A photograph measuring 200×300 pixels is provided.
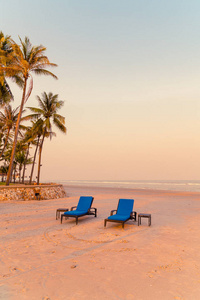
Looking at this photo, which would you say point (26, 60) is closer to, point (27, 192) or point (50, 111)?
point (50, 111)

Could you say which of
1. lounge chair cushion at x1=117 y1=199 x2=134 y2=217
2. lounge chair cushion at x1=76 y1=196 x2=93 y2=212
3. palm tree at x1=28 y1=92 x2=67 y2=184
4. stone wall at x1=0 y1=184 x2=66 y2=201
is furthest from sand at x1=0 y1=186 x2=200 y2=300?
palm tree at x1=28 y1=92 x2=67 y2=184

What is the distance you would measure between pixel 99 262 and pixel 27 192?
495 inches

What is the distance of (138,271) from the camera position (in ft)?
13.0

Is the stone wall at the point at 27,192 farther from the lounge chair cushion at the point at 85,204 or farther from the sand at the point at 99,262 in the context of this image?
the sand at the point at 99,262

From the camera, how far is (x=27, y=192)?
15.6m

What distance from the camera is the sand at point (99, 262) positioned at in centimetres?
324

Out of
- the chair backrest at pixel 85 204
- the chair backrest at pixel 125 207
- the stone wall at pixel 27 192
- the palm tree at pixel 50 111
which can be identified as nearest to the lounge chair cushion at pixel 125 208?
the chair backrest at pixel 125 207

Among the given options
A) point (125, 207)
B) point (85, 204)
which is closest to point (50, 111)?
point (85, 204)

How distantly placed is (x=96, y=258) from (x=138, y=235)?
2364mm

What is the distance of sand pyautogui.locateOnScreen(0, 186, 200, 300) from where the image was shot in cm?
324

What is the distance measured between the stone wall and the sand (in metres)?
7.67

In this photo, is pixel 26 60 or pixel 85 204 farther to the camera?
pixel 26 60

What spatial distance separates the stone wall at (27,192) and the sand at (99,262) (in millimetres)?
7673

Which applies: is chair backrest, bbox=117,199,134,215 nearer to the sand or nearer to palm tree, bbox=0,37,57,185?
the sand
